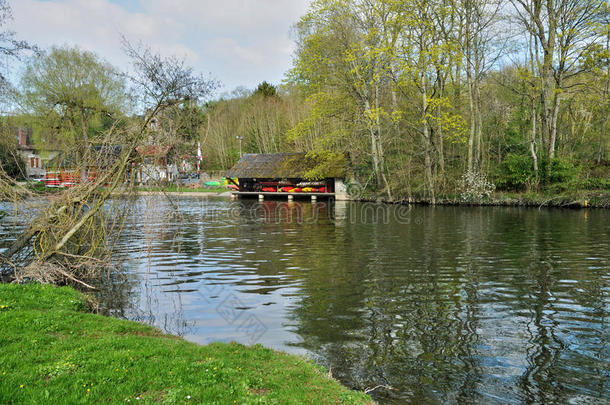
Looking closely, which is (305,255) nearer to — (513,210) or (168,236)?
(168,236)

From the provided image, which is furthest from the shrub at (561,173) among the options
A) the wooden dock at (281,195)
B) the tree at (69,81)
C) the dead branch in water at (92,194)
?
the tree at (69,81)

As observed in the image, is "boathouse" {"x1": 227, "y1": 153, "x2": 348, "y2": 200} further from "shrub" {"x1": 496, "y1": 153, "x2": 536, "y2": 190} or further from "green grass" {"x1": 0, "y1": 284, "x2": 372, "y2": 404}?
"green grass" {"x1": 0, "y1": 284, "x2": 372, "y2": 404}

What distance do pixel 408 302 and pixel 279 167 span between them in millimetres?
33730

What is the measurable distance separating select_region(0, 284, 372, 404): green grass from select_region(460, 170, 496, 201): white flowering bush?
26829mm

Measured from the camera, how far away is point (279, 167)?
41938 millimetres

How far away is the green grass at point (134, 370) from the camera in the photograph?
4.11 meters

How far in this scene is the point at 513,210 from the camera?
26.7 m

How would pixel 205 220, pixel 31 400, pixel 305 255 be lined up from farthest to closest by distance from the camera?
1. pixel 205 220
2. pixel 305 255
3. pixel 31 400

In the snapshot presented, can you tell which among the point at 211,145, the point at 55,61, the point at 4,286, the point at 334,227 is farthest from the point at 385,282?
the point at 211,145

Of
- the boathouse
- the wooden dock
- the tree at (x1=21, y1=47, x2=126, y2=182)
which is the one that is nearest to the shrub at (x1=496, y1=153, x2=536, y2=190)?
the boathouse

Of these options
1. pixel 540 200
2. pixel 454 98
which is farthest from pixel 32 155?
pixel 540 200

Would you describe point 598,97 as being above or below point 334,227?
above

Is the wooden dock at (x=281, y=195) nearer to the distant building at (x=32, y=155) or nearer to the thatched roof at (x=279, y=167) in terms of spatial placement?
the thatched roof at (x=279, y=167)

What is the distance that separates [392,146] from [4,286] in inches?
1259
